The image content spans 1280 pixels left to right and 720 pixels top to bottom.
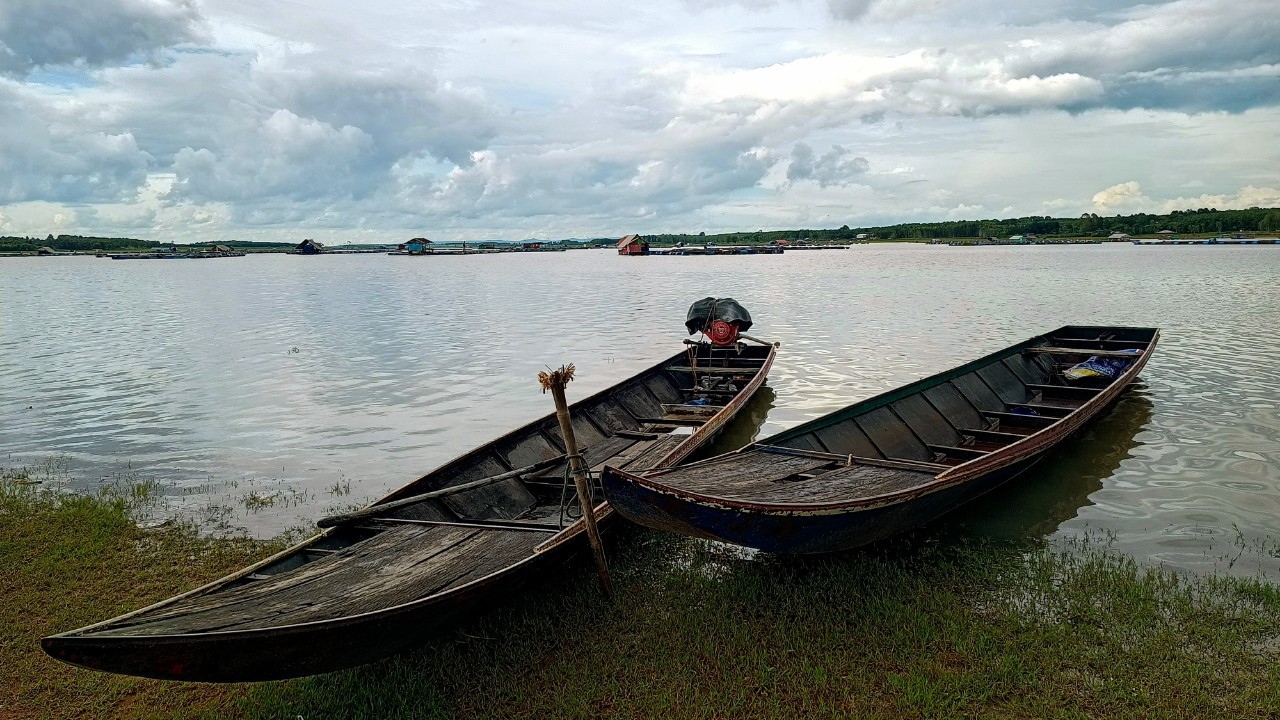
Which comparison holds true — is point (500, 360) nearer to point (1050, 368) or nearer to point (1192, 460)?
point (1050, 368)

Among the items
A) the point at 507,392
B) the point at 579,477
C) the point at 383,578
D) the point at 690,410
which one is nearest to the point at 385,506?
the point at 383,578

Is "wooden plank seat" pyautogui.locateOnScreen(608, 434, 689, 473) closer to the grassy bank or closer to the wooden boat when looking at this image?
the wooden boat

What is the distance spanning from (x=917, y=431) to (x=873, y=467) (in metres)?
2.64

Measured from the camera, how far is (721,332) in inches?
656

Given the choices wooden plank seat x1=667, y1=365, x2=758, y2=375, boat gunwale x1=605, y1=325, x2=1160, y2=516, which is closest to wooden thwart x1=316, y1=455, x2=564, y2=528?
boat gunwale x1=605, y1=325, x2=1160, y2=516

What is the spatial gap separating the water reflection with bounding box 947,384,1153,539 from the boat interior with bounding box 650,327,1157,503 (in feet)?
1.95

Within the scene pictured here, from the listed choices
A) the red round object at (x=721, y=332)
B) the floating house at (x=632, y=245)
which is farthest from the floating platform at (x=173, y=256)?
the red round object at (x=721, y=332)

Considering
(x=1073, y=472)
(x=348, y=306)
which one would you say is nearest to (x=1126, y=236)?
(x=348, y=306)

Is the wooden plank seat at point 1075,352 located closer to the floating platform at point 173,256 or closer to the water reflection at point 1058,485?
the water reflection at point 1058,485

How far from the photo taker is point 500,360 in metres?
22.4

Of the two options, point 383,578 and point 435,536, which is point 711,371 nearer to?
point 435,536

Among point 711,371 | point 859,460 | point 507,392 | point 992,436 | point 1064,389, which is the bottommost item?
point 507,392

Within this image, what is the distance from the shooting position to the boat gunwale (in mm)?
6266

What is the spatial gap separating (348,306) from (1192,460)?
38.2m
